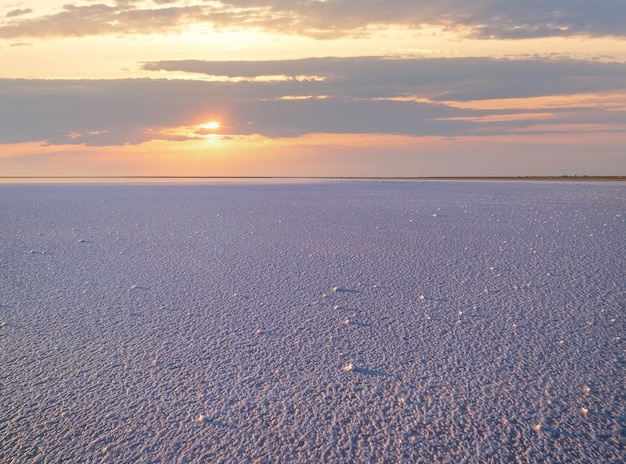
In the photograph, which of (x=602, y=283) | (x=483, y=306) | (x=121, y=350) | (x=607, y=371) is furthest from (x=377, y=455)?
(x=602, y=283)

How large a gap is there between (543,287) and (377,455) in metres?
3.50

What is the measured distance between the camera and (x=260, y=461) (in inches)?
84.5

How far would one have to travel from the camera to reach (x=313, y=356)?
320cm

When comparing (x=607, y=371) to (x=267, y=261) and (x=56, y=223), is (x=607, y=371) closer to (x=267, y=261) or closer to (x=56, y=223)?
(x=267, y=261)

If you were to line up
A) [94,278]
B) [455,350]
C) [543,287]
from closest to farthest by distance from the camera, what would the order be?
[455,350]
[543,287]
[94,278]

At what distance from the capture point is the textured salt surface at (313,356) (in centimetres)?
230

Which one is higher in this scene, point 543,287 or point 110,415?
point 110,415

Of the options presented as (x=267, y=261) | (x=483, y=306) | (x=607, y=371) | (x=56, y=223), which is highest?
(x=607, y=371)

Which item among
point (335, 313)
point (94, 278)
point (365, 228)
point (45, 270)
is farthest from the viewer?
point (365, 228)

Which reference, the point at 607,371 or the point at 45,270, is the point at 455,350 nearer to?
the point at 607,371

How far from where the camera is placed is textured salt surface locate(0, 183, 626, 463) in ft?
7.55

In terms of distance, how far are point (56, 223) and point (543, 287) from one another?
32.2ft

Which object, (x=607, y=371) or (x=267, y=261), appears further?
(x=267, y=261)

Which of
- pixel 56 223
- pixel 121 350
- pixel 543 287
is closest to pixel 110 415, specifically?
pixel 121 350
